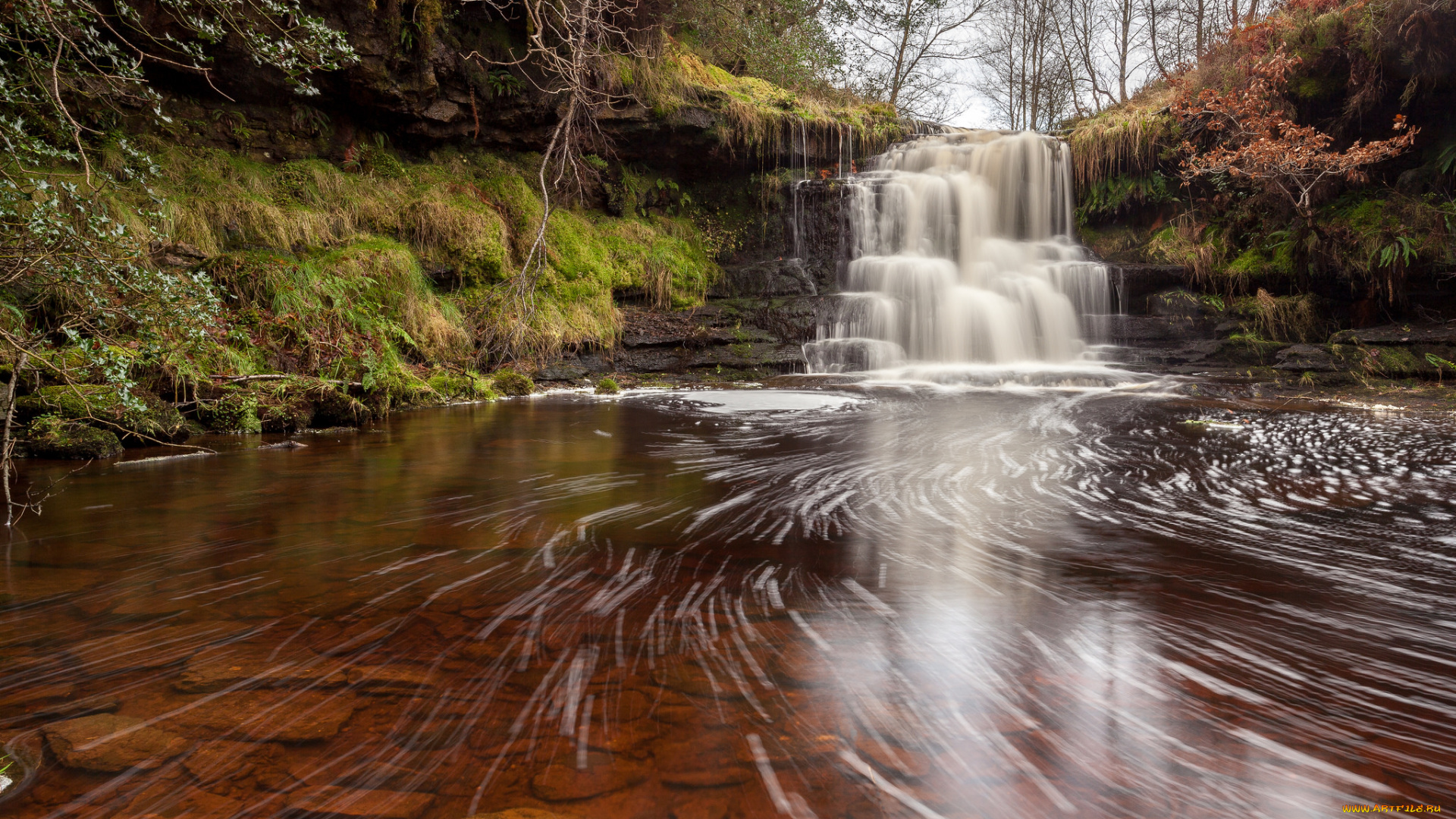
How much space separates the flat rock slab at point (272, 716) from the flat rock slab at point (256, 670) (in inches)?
1.7

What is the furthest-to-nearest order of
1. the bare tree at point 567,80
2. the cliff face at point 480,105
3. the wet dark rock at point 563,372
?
the wet dark rock at point 563,372, the cliff face at point 480,105, the bare tree at point 567,80

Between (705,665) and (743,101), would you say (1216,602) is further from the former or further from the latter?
(743,101)

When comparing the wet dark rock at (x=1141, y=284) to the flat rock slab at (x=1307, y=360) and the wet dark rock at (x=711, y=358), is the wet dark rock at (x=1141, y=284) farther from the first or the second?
the wet dark rock at (x=711, y=358)

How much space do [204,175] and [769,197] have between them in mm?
9094

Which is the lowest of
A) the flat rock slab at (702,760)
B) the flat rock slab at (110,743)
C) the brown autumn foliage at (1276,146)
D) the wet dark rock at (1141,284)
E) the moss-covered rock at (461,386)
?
the flat rock slab at (702,760)

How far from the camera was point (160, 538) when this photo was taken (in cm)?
214

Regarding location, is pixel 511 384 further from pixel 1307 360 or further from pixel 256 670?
pixel 1307 360

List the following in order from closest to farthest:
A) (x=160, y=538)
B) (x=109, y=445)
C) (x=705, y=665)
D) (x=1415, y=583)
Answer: (x=705, y=665) → (x=1415, y=583) → (x=160, y=538) → (x=109, y=445)

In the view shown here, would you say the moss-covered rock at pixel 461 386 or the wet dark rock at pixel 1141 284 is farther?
the wet dark rock at pixel 1141 284

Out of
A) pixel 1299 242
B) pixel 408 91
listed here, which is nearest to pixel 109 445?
pixel 408 91

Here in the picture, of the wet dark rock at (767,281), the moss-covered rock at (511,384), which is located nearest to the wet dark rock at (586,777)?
the moss-covered rock at (511,384)

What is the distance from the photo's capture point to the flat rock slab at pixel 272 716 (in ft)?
3.28

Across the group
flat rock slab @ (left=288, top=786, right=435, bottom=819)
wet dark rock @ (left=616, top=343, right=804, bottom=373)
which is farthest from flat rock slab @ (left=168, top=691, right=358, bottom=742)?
wet dark rock @ (left=616, top=343, right=804, bottom=373)

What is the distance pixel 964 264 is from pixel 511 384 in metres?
8.53
